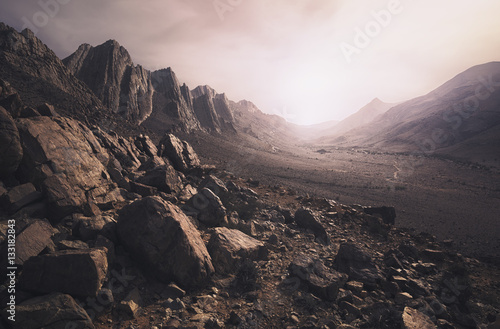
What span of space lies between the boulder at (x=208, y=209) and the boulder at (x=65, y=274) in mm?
4612

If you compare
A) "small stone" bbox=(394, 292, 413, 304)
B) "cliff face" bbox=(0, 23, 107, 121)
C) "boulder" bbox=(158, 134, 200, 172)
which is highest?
"cliff face" bbox=(0, 23, 107, 121)

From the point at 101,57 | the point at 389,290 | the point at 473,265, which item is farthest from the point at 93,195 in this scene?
the point at 101,57

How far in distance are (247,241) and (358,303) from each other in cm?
415

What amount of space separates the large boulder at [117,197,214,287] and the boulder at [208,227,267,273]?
560 mm

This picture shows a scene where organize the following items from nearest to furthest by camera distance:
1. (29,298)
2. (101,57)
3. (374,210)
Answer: (29,298)
(374,210)
(101,57)

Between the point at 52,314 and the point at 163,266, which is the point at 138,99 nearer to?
the point at 163,266

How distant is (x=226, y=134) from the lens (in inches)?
3322

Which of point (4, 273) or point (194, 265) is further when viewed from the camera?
point (194, 265)

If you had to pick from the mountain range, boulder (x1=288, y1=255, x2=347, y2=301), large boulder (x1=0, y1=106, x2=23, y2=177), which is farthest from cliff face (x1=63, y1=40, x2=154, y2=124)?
boulder (x1=288, y1=255, x2=347, y2=301)

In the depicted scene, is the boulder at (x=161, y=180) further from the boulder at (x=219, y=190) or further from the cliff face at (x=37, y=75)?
the cliff face at (x=37, y=75)

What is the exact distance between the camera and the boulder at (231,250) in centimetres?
695

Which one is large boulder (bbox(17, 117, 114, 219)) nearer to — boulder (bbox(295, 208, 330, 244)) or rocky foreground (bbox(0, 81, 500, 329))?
rocky foreground (bbox(0, 81, 500, 329))

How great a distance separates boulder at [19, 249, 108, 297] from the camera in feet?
14.0

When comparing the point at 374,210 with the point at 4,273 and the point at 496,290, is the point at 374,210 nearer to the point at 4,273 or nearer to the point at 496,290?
the point at 496,290
